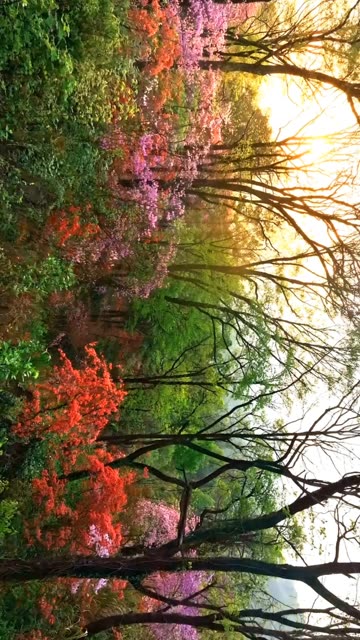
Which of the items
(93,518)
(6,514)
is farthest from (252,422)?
(6,514)

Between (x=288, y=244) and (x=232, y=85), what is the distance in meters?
4.86

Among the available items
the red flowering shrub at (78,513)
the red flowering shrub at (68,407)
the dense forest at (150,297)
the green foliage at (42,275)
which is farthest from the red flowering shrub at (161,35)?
the red flowering shrub at (78,513)

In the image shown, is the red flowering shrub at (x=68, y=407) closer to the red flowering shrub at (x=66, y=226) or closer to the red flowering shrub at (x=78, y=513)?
the red flowering shrub at (x=78, y=513)

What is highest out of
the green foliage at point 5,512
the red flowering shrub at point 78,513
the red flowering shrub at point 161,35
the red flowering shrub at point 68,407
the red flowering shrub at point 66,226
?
the red flowering shrub at point 161,35

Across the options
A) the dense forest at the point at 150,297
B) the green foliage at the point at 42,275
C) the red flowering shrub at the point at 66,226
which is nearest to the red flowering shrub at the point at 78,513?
the dense forest at the point at 150,297

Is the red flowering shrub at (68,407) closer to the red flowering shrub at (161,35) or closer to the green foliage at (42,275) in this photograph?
the green foliage at (42,275)

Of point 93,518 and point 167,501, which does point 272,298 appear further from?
point 167,501

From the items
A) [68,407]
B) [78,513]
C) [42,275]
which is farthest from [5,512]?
[42,275]

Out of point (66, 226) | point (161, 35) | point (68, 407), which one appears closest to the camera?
point (66, 226)

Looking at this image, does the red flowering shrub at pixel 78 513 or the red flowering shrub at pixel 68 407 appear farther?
the red flowering shrub at pixel 78 513

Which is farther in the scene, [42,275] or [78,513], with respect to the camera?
[78,513]

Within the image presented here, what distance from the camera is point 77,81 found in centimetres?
758

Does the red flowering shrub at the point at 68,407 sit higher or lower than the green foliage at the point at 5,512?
higher

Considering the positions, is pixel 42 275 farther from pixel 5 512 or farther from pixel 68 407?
pixel 5 512
